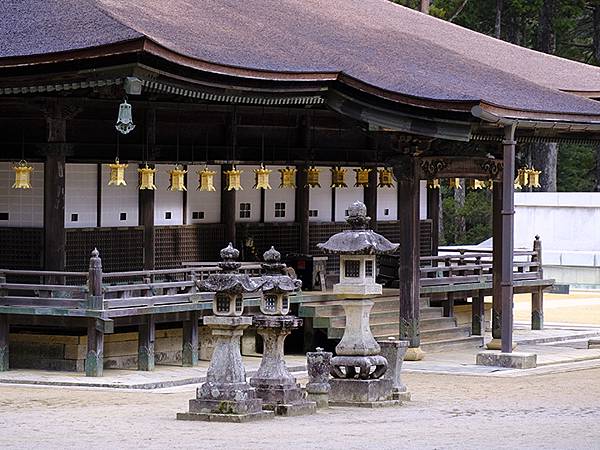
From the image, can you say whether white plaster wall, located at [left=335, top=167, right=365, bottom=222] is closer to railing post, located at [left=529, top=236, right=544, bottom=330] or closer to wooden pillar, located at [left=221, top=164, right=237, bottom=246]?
wooden pillar, located at [left=221, top=164, right=237, bottom=246]

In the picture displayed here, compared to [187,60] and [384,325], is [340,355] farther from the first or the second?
[384,325]

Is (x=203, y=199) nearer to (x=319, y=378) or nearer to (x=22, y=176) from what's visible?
(x=22, y=176)

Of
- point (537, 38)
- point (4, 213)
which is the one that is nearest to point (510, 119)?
point (4, 213)

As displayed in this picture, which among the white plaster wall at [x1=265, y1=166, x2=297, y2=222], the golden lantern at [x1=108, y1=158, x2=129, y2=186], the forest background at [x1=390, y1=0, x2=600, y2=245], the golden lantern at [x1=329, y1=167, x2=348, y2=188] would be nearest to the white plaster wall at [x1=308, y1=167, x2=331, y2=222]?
the golden lantern at [x1=329, y1=167, x2=348, y2=188]

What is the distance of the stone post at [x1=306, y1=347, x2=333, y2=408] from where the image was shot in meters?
20.7

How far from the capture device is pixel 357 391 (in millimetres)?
20938

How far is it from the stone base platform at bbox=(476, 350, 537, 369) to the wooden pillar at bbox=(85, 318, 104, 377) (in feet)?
22.2

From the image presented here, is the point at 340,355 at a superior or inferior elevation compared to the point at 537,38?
inferior

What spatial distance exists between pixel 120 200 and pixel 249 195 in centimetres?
383

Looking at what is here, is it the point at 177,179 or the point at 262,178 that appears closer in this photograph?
the point at 177,179

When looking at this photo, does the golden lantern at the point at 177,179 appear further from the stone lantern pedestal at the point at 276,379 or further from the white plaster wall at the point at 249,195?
the stone lantern pedestal at the point at 276,379

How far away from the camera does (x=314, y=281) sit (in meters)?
29.6

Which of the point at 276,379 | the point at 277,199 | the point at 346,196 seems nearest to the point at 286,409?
the point at 276,379

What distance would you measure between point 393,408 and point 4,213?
829cm
